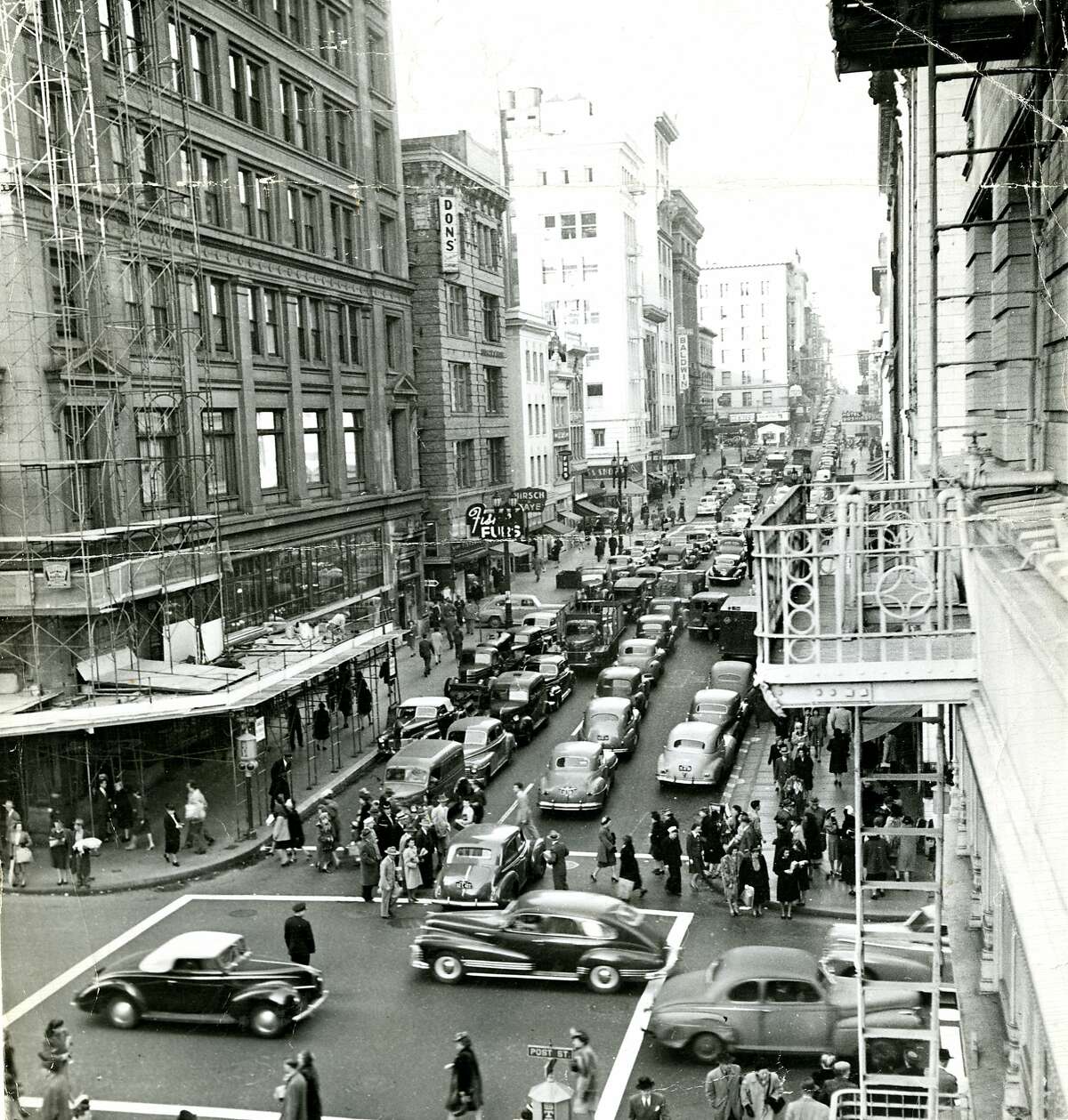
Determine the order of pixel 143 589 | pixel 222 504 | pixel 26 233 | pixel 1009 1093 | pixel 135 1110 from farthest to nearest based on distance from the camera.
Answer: pixel 222 504 → pixel 143 589 → pixel 26 233 → pixel 135 1110 → pixel 1009 1093

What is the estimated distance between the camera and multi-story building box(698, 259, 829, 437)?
11638 cm

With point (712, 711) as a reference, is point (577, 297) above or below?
above

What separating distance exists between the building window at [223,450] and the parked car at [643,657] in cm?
1247

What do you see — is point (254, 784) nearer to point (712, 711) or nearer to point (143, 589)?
point (143, 589)

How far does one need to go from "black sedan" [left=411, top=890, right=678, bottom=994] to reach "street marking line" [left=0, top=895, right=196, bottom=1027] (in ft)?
15.4

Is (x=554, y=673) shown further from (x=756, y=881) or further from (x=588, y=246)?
(x=588, y=246)

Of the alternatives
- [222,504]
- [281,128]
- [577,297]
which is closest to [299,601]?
[222,504]

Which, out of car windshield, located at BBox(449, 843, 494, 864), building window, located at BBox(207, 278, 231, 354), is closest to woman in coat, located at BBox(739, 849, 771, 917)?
car windshield, located at BBox(449, 843, 494, 864)

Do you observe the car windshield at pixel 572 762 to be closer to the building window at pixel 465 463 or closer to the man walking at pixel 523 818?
the man walking at pixel 523 818

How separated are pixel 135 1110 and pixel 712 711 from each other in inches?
702

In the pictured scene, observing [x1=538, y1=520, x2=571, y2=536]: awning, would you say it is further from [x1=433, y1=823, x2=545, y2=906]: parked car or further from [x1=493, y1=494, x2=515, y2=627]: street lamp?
[x1=433, y1=823, x2=545, y2=906]: parked car

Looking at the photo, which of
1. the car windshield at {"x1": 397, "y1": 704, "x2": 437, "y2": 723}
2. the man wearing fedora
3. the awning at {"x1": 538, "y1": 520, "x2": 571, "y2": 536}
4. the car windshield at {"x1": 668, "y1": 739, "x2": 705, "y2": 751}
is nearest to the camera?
the man wearing fedora

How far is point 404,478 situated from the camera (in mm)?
46844

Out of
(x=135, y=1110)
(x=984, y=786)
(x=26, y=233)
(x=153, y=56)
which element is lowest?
(x=135, y=1110)
